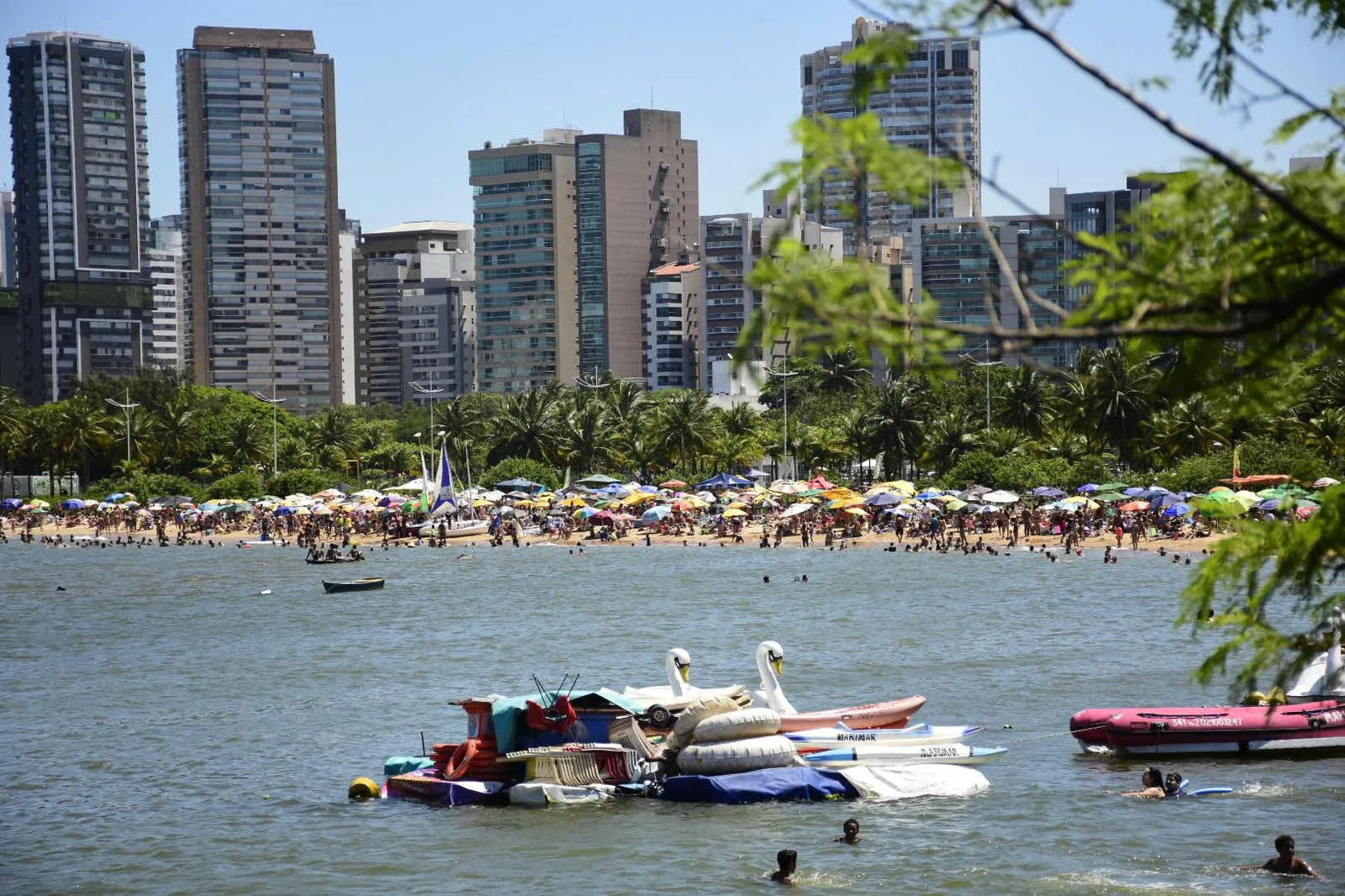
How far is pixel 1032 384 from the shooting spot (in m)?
90.3

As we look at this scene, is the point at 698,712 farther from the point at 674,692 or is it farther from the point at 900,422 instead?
the point at 900,422

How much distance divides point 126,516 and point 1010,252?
90165mm

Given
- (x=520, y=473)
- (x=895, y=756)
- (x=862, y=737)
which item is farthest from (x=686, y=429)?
(x=895, y=756)

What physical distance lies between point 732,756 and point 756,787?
57cm

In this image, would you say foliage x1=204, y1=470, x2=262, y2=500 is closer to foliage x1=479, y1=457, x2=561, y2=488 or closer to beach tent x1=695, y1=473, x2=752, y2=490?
foliage x1=479, y1=457, x2=561, y2=488

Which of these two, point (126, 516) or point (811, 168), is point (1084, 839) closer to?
point (811, 168)

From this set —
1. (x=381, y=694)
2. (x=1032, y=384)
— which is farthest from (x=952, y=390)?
(x=381, y=694)

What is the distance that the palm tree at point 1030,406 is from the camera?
292 feet

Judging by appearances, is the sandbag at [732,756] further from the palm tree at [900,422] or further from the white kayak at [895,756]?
the palm tree at [900,422]

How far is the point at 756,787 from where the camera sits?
24.3 m

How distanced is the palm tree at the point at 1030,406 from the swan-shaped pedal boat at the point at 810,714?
63045mm

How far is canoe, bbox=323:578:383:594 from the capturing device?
220ft

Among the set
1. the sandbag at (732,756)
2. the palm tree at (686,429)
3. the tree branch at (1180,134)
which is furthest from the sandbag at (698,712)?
the palm tree at (686,429)

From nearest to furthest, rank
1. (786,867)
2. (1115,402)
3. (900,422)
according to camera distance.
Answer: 1. (786,867)
2. (1115,402)
3. (900,422)
